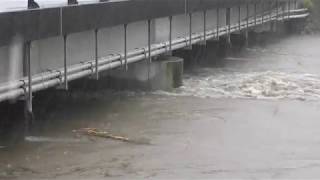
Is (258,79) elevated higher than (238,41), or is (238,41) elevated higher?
(238,41)

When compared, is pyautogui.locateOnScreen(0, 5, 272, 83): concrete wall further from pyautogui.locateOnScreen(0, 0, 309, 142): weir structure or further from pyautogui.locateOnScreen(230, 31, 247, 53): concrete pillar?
pyautogui.locateOnScreen(230, 31, 247, 53): concrete pillar

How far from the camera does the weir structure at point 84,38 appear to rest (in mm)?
11164

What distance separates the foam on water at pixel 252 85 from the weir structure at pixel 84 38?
148cm

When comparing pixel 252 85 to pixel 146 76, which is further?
pixel 252 85

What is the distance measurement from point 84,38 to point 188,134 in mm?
3504

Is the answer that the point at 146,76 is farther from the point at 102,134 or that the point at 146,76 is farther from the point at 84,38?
the point at 102,134

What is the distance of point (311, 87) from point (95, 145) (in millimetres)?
10837

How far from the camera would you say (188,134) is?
13.6 meters

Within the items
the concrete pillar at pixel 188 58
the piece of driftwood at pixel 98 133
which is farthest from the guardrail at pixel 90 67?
the concrete pillar at pixel 188 58

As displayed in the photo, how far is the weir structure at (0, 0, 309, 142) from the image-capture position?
11164mm

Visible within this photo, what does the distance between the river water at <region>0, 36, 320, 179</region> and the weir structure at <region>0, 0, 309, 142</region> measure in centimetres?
118

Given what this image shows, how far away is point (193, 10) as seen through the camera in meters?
21.1

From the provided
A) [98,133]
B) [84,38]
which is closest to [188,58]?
[84,38]

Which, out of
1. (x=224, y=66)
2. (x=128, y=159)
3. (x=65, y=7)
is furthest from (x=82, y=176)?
(x=224, y=66)
